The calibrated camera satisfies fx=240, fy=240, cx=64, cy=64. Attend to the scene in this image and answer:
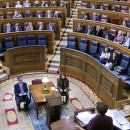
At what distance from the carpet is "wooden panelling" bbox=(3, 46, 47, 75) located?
10.6 inches

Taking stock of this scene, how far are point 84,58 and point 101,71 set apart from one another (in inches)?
33.7

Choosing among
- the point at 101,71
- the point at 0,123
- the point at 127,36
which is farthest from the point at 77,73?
the point at 0,123

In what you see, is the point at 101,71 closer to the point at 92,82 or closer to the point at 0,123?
the point at 92,82

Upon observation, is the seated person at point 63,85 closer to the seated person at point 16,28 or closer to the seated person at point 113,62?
the seated person at point 113,62

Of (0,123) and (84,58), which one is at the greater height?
(84,58)

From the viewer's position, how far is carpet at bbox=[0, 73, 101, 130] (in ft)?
15.7

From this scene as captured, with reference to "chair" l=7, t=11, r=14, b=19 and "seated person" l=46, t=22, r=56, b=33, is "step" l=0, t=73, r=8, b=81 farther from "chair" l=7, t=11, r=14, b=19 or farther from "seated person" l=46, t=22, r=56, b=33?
"chair" l=7, t=11, r=14, b=19

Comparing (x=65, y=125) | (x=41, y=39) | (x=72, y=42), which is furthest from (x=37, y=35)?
(x=65, y=125)

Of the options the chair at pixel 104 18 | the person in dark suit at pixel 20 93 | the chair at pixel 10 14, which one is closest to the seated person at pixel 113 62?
the person in dark suit at pixel 20 93

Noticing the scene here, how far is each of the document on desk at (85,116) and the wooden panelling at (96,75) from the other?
1817 millimetres

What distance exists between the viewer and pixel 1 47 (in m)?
6.96

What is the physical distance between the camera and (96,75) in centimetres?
586

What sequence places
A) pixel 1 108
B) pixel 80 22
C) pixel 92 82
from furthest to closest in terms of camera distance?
pixel 80 22 → pixel 92 82 → pixel 1 108

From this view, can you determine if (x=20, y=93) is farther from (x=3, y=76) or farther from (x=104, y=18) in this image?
(x=104, y=18)
